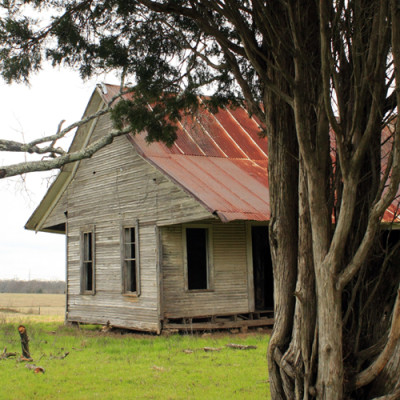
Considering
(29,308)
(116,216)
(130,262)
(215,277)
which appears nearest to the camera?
(215,277)

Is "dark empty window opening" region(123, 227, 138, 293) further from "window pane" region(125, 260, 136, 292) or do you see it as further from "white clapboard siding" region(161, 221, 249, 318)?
"white clapboard siding" region(161, 221, 249, 318)

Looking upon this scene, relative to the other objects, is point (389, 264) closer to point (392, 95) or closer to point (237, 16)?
point (392, 95)

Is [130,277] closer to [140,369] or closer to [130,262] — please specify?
[130,262]

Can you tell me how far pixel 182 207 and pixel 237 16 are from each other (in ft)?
27.5

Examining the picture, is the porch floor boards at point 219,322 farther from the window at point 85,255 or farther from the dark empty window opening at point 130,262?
the window at point 85,255

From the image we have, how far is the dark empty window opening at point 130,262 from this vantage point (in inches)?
663

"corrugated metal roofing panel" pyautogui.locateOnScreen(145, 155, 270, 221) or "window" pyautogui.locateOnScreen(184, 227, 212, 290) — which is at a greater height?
"corrugated metal roofing panel" pyautogui.locateOnScreen(145, 155, 270, 221)

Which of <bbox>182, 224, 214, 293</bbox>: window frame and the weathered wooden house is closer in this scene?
the weathered wooden house

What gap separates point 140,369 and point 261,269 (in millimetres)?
7977

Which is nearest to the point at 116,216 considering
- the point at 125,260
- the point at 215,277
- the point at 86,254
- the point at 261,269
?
the point at 125,260

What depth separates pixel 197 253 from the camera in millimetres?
17047

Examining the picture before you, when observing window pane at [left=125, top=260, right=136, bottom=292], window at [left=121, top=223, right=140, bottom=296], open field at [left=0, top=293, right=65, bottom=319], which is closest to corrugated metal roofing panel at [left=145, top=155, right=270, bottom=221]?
window at [left=121, top=223, right=140, bottom=296]

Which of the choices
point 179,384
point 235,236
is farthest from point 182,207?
point 179,384

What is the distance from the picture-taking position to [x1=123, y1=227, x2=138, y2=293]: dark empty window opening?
16.8 m
